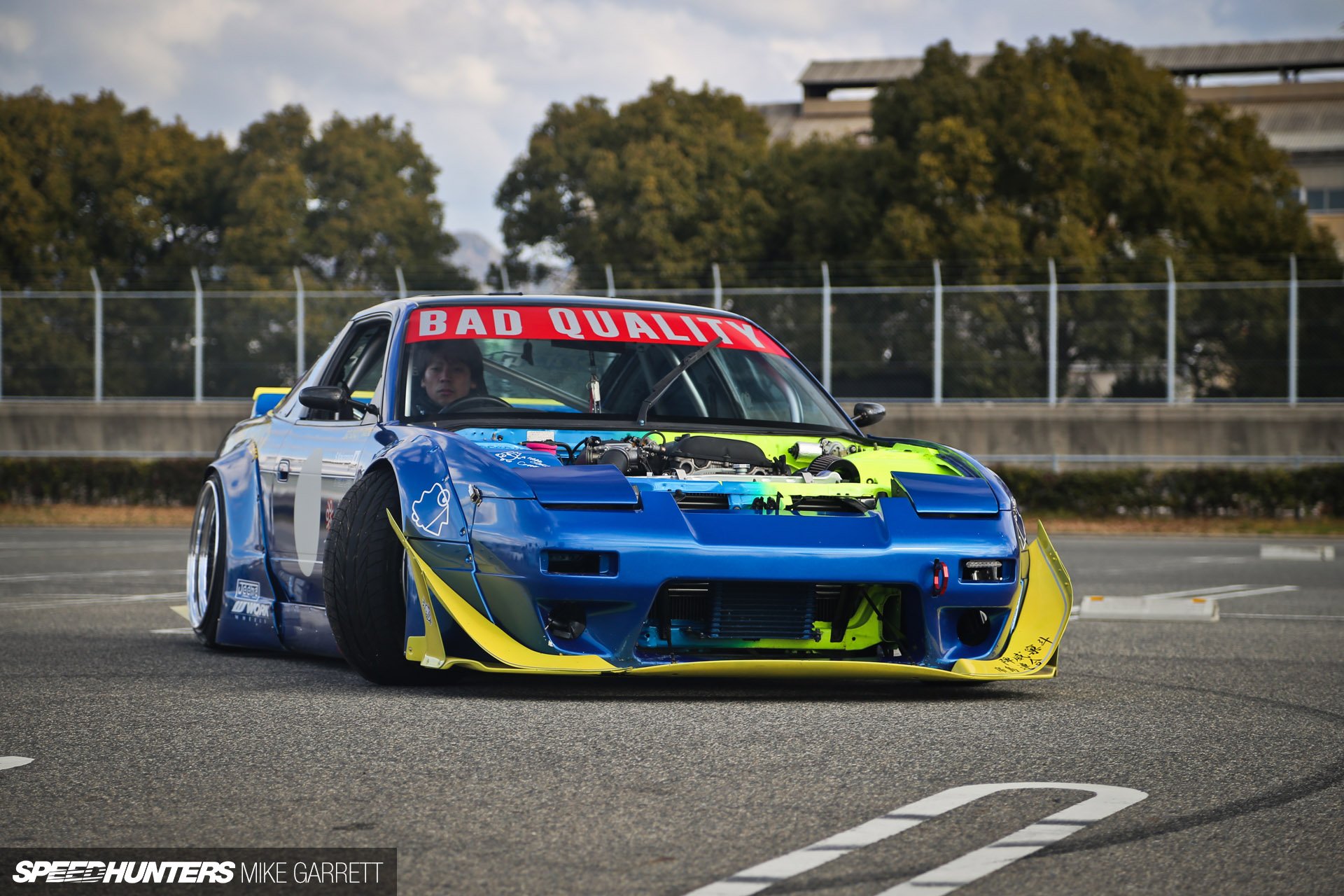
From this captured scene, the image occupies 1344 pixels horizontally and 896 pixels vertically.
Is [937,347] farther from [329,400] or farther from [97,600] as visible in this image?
[329,400]

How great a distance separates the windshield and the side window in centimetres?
45

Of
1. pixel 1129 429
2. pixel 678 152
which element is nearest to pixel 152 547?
pixel 1129 429

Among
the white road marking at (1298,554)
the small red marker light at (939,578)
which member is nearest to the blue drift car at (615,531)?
the small red marker light at (939,578)

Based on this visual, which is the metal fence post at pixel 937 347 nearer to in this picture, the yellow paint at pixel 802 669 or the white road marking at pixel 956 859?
the yellow paint at pixel 802 669

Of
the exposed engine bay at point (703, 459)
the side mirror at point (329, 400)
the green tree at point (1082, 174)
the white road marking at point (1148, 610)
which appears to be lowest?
the white road marking at point (1148, 610)

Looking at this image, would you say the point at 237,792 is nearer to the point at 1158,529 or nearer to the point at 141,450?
the point at 1158,529

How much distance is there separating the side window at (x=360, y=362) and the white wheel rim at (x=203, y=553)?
0.80m

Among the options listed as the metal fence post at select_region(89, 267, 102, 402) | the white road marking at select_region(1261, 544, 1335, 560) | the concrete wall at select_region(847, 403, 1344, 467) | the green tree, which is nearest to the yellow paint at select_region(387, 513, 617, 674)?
the white road marking at select_region(1261, 544, 1335, 560)

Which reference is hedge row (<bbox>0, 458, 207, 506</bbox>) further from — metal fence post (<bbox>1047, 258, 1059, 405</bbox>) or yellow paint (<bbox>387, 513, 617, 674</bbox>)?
yellow paint (<bbox>387, 513, 617, 674</bbox>)

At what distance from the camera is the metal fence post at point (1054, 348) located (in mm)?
28375

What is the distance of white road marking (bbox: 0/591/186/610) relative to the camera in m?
10.0

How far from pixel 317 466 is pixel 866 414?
2298mm

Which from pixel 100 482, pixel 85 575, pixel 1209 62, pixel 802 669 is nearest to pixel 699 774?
pixel 802 669

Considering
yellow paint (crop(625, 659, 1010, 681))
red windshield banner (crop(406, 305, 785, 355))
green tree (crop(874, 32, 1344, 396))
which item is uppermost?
green tree (crop(874, 32, 1344, 396))
